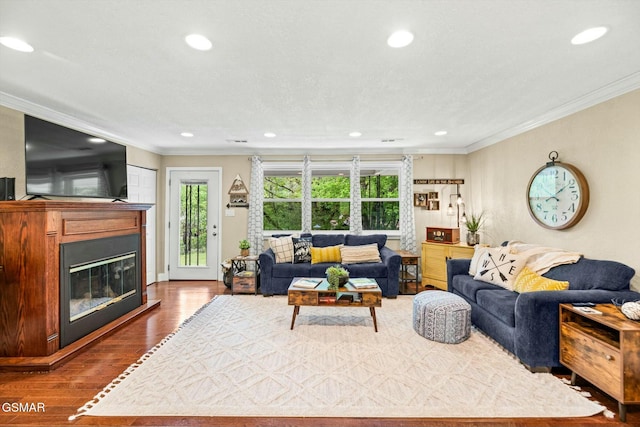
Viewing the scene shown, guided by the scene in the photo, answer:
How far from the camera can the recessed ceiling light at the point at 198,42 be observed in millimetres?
1876

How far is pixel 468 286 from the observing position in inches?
129

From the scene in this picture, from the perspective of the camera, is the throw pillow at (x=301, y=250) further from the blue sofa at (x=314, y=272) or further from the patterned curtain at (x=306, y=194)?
the patterned curtain at (x=306, y=194)

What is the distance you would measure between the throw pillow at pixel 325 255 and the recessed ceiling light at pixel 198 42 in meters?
3.29

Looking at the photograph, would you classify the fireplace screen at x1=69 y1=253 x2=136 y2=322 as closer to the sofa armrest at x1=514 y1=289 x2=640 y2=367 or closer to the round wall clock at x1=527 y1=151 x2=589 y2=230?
the sofa armrest at x1=514 y1=289 x2=640 y2=367

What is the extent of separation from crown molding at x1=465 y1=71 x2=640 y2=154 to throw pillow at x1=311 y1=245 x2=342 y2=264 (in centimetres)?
302

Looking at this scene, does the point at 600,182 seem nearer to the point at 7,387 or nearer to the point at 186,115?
the point at 186,115

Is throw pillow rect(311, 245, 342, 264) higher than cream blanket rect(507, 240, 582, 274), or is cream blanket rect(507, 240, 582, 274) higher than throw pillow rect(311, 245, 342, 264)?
cream blanket rect(507, 240, 582, 274)

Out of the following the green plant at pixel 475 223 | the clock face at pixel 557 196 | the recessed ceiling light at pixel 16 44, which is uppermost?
the recessed ceiling light at pixel 16 44

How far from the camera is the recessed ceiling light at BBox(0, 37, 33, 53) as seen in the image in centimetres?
191

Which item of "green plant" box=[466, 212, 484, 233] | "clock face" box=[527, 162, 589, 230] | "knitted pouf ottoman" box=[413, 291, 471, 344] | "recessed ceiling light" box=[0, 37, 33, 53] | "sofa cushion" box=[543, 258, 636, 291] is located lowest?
"knitted pouf ottoman" box=[413, 291, 471, 344]

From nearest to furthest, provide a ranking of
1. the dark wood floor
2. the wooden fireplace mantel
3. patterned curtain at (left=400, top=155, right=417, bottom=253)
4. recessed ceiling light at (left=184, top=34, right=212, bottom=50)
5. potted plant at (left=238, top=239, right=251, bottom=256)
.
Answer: the dark wood floor
recessed ceiling light at (left=184, top=34, right=212, bottom=50)
the wooden fireplace mantel
potted plant at (left=238, top=239, right=251, bottom=256)
patterned curtain at (left=400, top=155, right=417, bottom=253)

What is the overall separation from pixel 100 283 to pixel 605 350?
14.7 ft

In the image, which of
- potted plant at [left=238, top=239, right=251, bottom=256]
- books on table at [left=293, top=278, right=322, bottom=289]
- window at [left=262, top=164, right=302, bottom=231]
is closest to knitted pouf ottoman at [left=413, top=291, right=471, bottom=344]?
books on table at [left=293, top=278, right=322, bottom=289]

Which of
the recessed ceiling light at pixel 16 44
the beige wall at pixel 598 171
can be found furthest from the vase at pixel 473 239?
the recessed ceiling light at pixel 16 44
